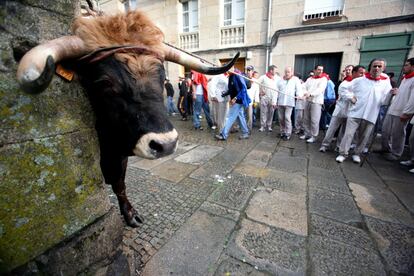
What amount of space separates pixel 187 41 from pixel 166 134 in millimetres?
12633

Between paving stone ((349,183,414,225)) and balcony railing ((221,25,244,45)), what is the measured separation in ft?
30.6

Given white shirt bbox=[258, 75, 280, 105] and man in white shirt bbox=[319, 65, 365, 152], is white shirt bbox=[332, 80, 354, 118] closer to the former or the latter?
man in white shirt bbox=[319, 65, 365, 152]

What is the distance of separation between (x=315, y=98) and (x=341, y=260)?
4.99 meters

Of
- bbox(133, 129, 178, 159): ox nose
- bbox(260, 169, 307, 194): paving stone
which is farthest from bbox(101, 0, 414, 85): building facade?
bbox(133, 129, 178, 159): ox nose

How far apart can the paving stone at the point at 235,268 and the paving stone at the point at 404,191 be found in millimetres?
2628

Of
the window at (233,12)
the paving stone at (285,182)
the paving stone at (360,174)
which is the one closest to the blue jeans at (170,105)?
the window at (233,12)

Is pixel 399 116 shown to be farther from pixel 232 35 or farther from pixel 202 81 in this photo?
pixel 232 35

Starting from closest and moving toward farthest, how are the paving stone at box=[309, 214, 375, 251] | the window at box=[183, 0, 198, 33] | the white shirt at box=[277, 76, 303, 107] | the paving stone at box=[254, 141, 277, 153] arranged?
the paving stone at box=[309, 214, 375, 251], the paving stone at box=[254, 141, 277, 153], the white shirt at box=[277, 76, 303, 107], the window at box=[183, 0, 198, 33]

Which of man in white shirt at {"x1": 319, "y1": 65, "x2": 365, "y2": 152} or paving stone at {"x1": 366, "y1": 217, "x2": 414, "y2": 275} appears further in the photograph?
man in white shirt at {"x1": 319, "y1": 65, "x2": 365, "y2": 152}

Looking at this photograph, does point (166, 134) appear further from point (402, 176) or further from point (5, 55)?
point (402, 176)

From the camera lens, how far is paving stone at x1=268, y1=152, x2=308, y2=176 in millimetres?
4188

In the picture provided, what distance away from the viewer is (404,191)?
3.41 m

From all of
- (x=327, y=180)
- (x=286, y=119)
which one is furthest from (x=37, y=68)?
(x=286, y=119)

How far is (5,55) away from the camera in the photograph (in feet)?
3.26
